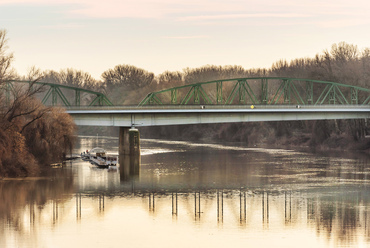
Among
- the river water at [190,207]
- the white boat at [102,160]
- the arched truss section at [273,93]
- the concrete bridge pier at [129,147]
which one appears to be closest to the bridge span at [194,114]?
the concrete bridge pier at [129,147]

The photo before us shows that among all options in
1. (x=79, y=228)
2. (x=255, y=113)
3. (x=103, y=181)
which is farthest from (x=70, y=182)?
(x=255, y=113)

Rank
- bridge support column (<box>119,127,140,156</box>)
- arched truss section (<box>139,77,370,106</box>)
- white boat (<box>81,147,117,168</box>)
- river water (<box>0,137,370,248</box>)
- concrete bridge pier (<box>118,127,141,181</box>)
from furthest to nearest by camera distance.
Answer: arched truss section (<box>139,77,370,106</box>) < bridge support column (<box>119,127,140,156</box>) < concrete bridge pier (<box>118,127,141,181</box>) < white boat (<box>81,147,117,168</box>) < river water (<box>0,137,370,248</box>)

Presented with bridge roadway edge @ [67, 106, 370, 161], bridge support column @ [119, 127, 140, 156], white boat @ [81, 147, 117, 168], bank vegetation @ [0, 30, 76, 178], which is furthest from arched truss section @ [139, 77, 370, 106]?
bank vegetation @ [0, 30, 76, 178]

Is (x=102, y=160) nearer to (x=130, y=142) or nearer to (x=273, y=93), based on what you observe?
(x=130, y=142)

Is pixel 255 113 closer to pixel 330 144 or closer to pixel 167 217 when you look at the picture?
pixel 330 144

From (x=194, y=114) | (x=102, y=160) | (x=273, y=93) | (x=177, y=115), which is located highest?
(x=273, y=93)

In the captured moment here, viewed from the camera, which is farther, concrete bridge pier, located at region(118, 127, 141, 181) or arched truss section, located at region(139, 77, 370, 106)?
arched truss section, located at region(139, 77, 370, 106)

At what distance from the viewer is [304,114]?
104625 mm

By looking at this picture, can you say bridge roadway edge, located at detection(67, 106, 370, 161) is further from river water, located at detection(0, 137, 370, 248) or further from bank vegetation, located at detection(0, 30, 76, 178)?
river water, located at detection(0, 137, 370, 248)

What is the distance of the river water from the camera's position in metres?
37.5

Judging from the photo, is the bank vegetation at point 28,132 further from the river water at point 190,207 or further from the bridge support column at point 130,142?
the bridge support column at point 130,142

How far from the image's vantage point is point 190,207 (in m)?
48.0

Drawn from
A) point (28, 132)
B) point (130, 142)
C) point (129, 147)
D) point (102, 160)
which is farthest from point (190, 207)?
point (129, 147)

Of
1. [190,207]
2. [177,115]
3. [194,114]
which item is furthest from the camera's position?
[177,115]
